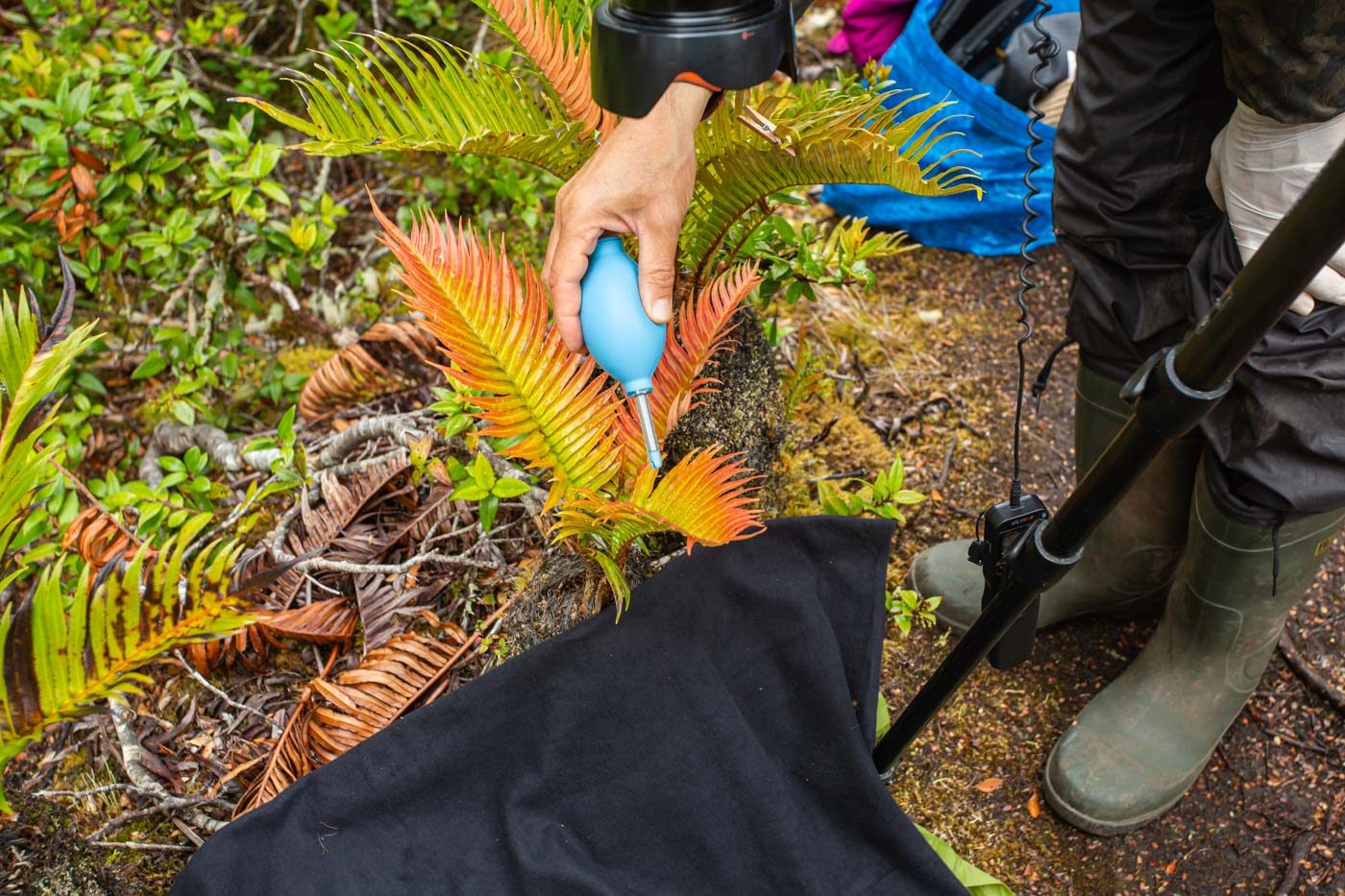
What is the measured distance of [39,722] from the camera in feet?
4.75

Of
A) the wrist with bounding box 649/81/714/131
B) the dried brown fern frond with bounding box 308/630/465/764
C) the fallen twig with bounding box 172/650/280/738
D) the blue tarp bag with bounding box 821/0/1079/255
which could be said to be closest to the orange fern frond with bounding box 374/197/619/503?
the wrist with bounding box 649/81/714/131

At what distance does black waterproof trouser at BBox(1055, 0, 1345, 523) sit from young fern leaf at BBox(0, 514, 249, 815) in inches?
70.6

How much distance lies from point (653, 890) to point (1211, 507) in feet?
4.44

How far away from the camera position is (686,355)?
1.80m

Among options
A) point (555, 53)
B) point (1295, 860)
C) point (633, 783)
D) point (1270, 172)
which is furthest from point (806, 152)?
point (1295, 860)

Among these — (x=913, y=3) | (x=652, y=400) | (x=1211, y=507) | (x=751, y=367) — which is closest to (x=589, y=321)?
(x=652, y=400)

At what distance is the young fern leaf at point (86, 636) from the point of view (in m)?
1.43

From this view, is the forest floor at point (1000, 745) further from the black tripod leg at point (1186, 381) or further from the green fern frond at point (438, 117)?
the green fern frond at point (438, 117)

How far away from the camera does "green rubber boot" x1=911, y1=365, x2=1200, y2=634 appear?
7.21 feet

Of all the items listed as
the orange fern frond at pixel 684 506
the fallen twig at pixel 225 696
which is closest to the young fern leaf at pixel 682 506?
the orange fern frond at pixel 684 506

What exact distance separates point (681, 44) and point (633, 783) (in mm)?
1269

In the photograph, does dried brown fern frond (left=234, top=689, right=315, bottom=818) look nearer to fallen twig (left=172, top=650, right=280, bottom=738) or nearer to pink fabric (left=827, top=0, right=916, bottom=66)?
fallen twig (left=172, top=650, right=280, bottom=738)

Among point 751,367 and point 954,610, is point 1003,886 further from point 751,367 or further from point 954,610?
point 751,367

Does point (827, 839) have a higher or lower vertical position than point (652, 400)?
lower
